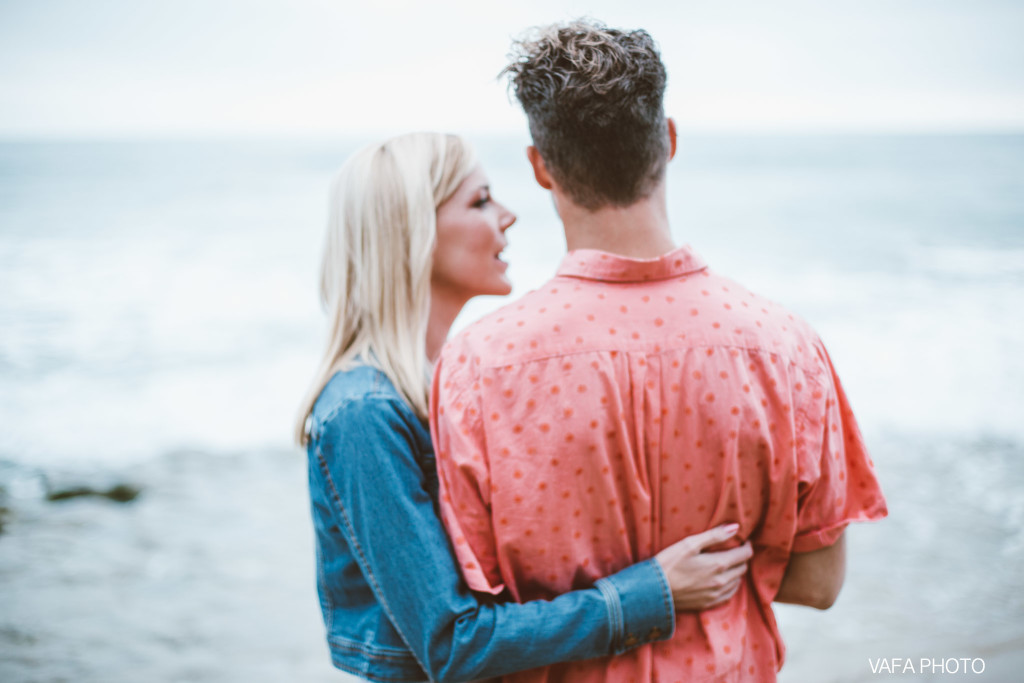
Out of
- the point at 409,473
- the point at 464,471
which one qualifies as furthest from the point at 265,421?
the point at 464,471

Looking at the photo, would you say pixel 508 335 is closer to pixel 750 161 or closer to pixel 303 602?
pixel 303 602

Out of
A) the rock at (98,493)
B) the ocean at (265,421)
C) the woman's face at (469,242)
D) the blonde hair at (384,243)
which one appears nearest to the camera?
the blonde hair at (384,243)

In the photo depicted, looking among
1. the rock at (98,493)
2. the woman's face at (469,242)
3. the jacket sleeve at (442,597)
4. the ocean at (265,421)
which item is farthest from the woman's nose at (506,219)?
the rock at (98,493)

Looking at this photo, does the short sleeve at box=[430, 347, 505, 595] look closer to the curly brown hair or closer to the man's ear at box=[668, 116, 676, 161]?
the curly brown hair

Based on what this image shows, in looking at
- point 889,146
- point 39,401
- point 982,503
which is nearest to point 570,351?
point 982,503

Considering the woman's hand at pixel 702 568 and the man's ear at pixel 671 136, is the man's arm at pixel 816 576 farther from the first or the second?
the man's ear at pixel 671 136

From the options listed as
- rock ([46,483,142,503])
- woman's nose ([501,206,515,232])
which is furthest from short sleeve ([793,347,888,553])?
rock ([46,483,142,503])

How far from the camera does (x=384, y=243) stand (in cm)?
199

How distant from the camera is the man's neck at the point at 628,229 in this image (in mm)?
1451

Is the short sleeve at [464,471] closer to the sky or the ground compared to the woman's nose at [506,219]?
closer to the ground

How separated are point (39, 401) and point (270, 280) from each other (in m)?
8.20

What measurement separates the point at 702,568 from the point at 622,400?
1.25 ft

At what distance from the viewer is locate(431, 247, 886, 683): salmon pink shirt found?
4.52 ft

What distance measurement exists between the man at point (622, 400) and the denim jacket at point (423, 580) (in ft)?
0.16
